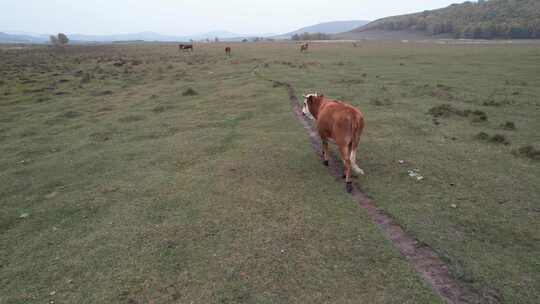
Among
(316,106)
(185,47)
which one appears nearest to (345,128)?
(316,106)

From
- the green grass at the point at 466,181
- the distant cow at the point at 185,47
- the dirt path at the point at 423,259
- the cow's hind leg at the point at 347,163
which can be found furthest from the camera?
the distant cow at the point at 185,47

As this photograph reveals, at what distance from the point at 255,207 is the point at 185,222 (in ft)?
4.33

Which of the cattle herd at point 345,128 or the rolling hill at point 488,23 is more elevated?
the rolling hill at point 488,23

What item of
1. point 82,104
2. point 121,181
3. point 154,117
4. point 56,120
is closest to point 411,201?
point 121,181

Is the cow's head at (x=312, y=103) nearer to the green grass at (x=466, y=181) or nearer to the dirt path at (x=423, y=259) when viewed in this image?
the green grass at (x=466, y=181)

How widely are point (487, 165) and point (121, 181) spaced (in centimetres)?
865

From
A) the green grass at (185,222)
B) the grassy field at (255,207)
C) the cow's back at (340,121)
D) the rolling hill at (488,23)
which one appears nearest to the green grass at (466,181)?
the grassy field at (255,207)

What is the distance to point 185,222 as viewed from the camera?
18.9 feet

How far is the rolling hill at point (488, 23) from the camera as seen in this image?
90.4 metres

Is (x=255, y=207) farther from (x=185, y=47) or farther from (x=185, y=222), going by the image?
(x=185, y=47)

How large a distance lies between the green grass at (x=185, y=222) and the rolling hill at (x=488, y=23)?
359 feet

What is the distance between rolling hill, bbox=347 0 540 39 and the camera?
9039 cm

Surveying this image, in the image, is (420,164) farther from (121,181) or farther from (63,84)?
(63,84)

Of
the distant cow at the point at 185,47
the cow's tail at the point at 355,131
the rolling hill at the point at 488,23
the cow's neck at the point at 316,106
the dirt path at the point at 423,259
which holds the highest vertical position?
the rolling hill at the point at 488,23
